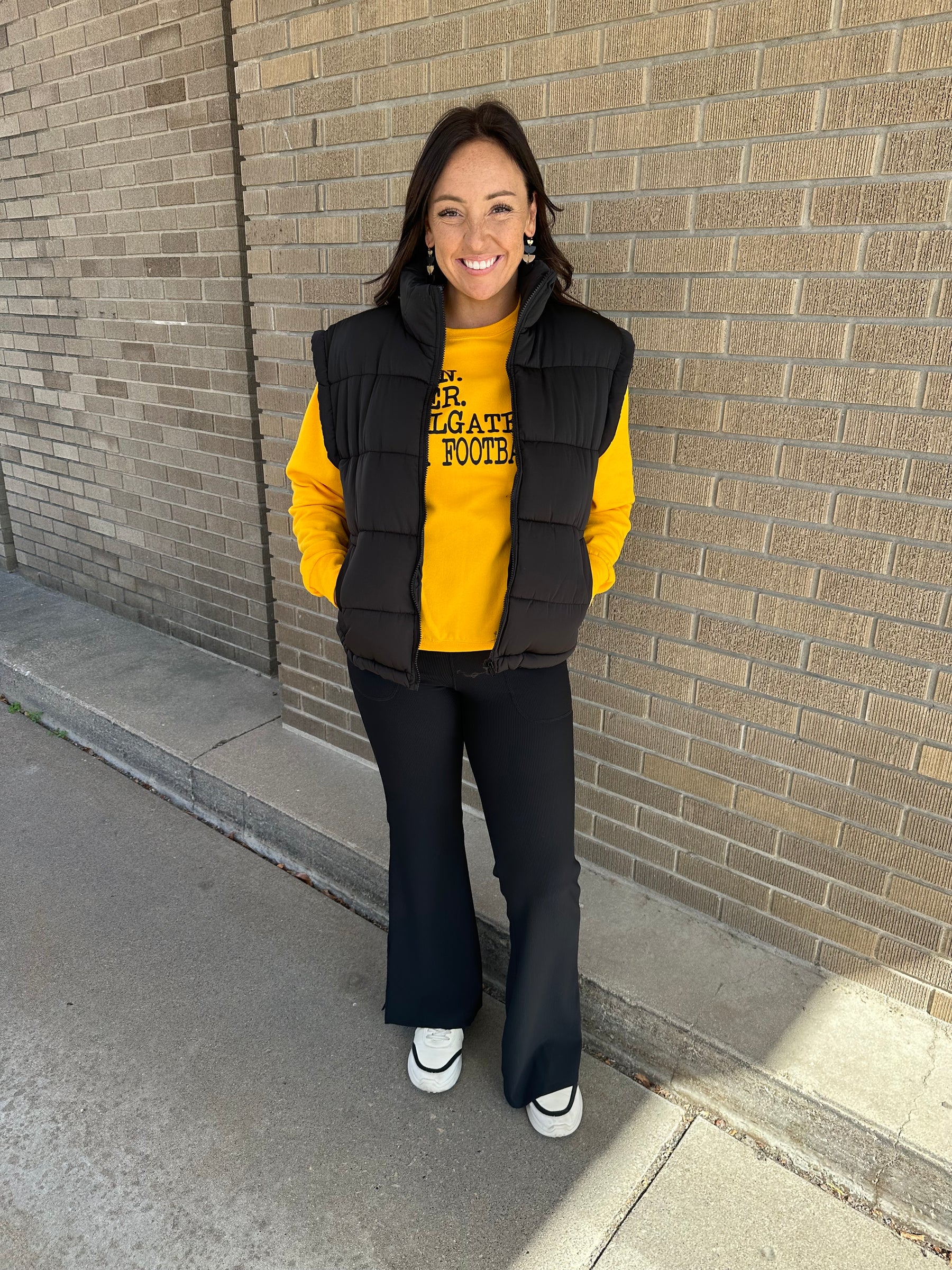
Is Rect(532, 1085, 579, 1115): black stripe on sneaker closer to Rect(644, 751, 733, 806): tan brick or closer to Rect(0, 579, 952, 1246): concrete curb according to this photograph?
Rect(0, 579, 952, 1246): concrete curb

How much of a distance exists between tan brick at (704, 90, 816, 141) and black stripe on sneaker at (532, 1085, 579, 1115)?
225 cm

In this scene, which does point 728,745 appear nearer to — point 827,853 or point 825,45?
point 827,853

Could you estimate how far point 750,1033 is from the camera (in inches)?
93.5

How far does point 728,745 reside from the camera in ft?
8.55

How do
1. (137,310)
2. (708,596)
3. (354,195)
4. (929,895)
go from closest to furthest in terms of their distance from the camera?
1. (929,895)
2. (708,596)
3. (354,195)
4. (137,310)

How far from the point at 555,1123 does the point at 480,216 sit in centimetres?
204

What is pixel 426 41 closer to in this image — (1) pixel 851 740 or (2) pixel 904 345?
(2) pixel 904 345

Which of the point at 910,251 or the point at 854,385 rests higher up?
the point at 910,251

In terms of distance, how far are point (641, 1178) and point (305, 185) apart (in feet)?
9.95

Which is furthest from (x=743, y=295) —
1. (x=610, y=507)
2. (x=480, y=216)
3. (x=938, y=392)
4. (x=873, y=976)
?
(x=873, y=976)

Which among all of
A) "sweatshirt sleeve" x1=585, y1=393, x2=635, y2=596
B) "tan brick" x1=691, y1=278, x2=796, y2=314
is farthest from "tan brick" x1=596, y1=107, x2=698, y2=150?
"sweatshirt sleeve" x1=585, y1=393, x2=635, y2=596

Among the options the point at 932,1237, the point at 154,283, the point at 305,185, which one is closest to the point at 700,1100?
the point at 932,1237

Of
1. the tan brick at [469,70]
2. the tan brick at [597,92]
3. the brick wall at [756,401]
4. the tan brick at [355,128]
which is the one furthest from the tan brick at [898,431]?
the tan brick at [355,128]

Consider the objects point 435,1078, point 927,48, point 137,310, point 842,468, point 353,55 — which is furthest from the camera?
point 137,310
